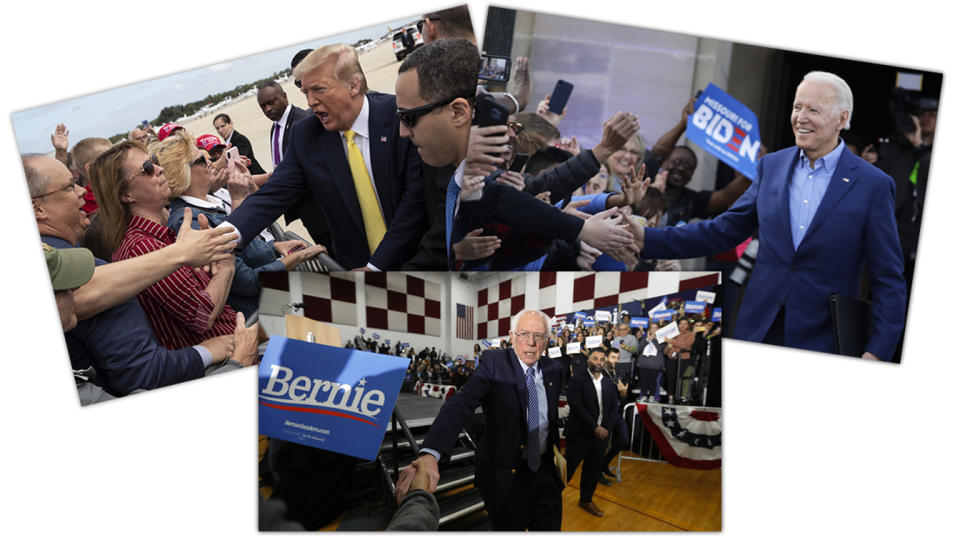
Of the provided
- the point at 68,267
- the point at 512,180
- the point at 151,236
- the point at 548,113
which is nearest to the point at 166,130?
the point at 151,236

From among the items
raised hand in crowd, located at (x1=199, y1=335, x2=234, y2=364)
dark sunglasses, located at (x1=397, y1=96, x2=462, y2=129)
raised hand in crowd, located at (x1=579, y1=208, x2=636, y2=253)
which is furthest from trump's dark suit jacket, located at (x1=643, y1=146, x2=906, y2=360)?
raised hand in crowd, located at (x1=199, y1=335, x2=234, y2=364)

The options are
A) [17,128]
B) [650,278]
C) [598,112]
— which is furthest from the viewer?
[650,278]

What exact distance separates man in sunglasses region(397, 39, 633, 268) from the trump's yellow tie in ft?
0.66

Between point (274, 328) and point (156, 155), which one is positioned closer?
point (156, 155)

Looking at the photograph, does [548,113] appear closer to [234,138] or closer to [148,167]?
[234,138]

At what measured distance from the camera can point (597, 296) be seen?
3.01m

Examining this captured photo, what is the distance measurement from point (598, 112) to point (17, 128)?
216 centimetres

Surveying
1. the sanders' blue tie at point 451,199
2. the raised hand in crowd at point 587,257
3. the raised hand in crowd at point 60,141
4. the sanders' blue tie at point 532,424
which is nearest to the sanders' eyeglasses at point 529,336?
the sanders' blue tie at point 532,424

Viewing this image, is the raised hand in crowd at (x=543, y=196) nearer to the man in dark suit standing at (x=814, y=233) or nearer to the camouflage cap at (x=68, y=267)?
the man in dark suit standing at (x=814, y=233)

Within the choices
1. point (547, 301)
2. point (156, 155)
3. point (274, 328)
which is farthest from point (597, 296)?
point (156, 155)

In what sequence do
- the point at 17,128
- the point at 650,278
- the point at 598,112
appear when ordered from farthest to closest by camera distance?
the point at 650,278 < the point at 598,112 < the point at 17,128

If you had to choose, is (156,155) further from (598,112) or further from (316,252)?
(598,112)

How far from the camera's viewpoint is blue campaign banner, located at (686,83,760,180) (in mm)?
3025

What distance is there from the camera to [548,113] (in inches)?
110
